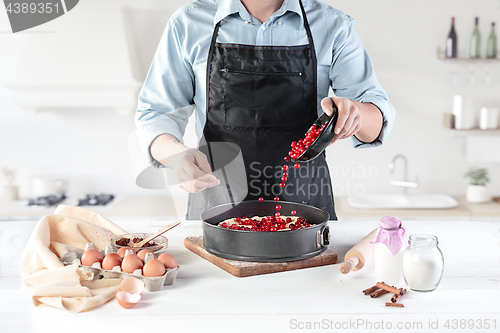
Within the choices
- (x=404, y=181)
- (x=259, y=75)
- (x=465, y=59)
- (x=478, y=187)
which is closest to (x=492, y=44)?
(x=465, y=59)

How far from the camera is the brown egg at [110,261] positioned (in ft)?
3.91

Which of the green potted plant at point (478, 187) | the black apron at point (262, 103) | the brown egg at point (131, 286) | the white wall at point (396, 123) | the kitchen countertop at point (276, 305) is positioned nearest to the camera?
the kitchen countertop at point (276, 305)

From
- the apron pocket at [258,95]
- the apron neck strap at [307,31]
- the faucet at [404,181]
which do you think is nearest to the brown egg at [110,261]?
the apron pocket at [258,95]

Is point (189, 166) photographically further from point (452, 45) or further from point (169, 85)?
point (452, 45)

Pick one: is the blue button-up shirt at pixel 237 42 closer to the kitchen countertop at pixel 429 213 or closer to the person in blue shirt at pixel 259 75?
the person in blue shirt at pixel 259 75

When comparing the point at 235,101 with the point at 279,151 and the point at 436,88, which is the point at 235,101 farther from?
the point at 436,88

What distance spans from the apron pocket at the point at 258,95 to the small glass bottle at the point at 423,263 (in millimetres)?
795

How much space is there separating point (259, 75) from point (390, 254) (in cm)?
87

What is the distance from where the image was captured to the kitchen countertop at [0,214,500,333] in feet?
3.22

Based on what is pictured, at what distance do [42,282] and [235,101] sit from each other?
3.06ft

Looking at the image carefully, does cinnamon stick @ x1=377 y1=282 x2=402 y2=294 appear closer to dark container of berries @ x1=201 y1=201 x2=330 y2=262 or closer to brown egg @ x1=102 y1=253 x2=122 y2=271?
dark container of berries @ x1=201 y1=201 x2=330 y2=262

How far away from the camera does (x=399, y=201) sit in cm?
341

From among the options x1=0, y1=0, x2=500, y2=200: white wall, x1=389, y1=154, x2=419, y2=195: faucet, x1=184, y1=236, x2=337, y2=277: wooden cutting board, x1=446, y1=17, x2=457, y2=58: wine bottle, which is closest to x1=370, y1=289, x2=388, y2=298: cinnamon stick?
x1=184, y1=236, x2=337, y2=277: wooden cutting board

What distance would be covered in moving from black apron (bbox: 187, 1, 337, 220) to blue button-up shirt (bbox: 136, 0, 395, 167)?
0.04 metres
